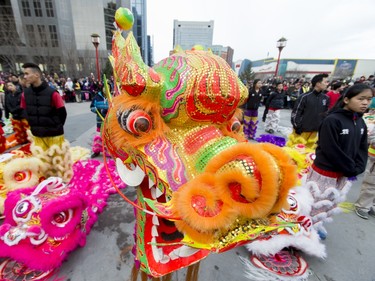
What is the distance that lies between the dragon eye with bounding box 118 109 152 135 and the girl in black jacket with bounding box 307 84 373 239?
6.15 feet

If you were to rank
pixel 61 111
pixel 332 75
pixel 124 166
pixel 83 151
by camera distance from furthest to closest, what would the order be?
pixel 332 75 → pixel 83 151 → pixel 61 111 → pixel 124 166

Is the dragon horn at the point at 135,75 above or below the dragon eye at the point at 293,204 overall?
above

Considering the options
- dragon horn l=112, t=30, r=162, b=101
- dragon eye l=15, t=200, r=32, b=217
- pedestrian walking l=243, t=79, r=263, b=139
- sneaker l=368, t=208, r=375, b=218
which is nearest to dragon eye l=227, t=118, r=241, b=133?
dragon horn l=112, t=30, r=162, b=101

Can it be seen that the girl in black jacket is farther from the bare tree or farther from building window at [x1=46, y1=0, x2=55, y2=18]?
building window at [x1=46, y1=0, x2=55, y2=18]

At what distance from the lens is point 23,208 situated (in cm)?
173

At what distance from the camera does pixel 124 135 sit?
101cm

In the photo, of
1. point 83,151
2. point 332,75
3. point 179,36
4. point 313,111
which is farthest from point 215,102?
point 332,75

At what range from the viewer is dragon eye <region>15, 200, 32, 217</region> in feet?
5.61

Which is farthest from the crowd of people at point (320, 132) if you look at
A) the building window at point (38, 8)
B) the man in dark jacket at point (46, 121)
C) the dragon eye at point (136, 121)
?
the building window at point (38, 8)

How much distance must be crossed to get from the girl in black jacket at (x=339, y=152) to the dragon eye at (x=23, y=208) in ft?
9.09

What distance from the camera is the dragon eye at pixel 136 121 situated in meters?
0.92

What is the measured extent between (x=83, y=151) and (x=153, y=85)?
13.8ft

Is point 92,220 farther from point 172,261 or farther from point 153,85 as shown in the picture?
point 153,85

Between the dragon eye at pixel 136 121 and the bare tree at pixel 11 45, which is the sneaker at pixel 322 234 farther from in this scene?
the bare tree at pixel 11 45
